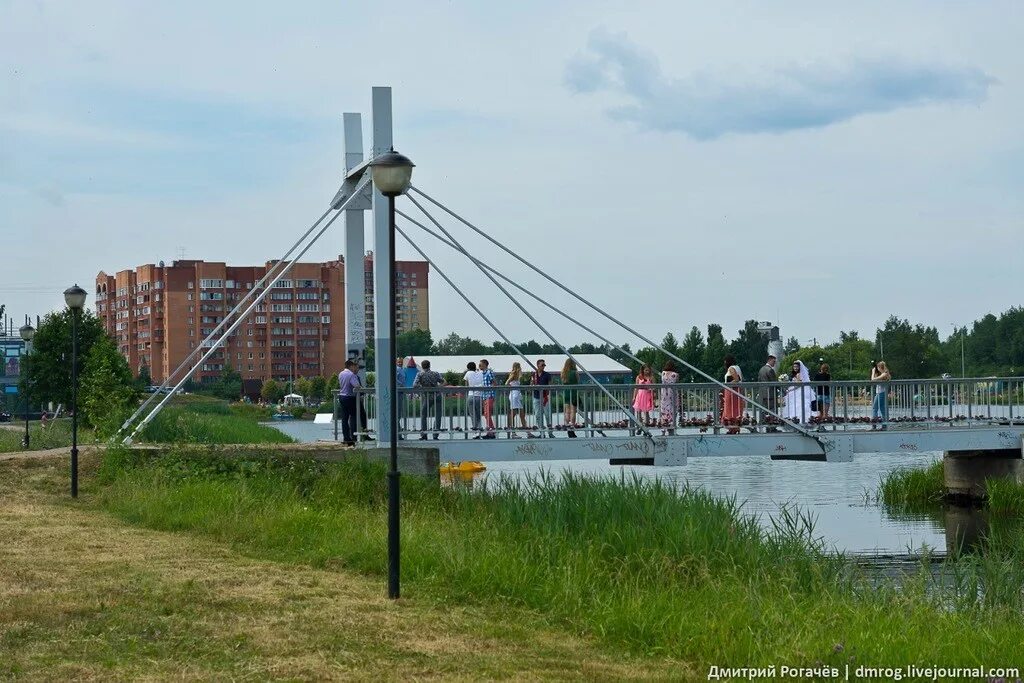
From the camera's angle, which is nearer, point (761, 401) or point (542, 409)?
point (542, 409)

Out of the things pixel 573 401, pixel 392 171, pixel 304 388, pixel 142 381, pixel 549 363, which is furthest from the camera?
pixel 304 388

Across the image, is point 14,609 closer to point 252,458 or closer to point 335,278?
point 252,458

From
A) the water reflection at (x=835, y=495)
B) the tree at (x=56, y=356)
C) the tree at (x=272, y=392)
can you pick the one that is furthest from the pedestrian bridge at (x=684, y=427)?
the tree at (x=272, y=392)

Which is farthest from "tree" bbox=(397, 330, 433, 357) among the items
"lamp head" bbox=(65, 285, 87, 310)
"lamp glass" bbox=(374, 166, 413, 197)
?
"lamp glass" bbox=(374, 166, 413, 197)

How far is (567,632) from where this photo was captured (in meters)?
9.68

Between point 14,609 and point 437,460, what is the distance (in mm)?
12426

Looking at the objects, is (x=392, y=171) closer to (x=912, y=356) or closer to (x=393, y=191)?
(x=393, y=191)

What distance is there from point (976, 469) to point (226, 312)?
125m

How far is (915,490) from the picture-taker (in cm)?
3069

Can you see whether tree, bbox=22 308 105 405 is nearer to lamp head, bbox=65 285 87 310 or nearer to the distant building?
the distant building

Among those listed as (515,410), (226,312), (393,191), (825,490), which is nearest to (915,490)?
(825,490)

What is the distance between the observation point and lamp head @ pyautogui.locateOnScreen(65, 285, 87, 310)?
2167cm

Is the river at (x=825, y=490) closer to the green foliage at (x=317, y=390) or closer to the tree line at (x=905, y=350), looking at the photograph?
the tree line at (x=905, y=350)

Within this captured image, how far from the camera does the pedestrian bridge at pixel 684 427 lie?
24.5 m
